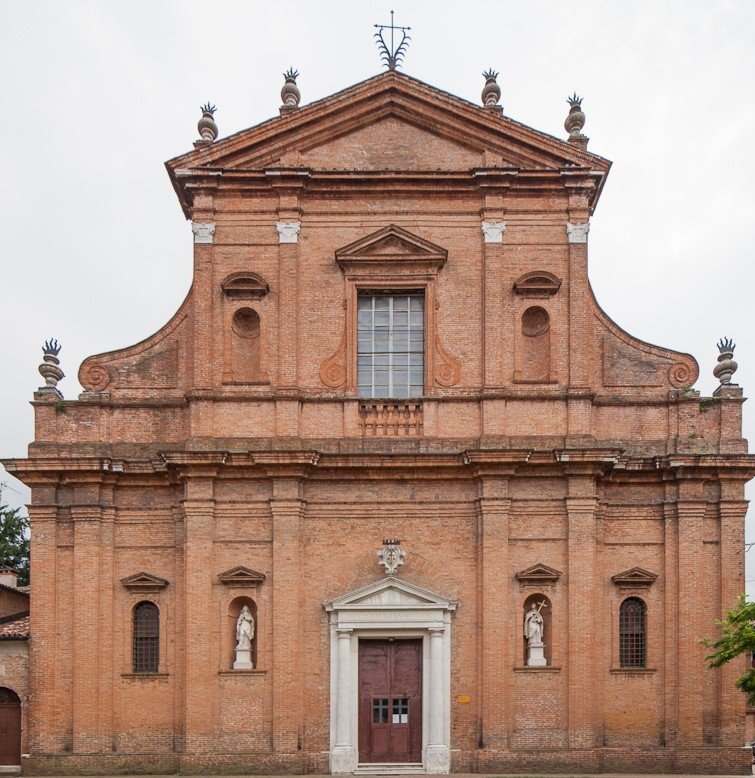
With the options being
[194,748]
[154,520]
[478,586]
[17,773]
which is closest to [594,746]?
[478,586]

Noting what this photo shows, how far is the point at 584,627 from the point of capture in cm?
2183

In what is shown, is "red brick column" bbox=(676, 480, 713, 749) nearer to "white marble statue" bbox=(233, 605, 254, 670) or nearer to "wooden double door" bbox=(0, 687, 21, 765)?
"white marble statue" bbox=(233, 605, 254, 670)

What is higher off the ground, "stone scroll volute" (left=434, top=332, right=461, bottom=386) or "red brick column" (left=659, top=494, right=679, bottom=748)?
"stone scroll volute" (left=434, top=332, right=461, bottom=386)

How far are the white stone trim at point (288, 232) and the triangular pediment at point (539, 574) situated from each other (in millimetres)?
7626

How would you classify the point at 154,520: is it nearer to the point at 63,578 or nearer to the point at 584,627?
the point at 63,578

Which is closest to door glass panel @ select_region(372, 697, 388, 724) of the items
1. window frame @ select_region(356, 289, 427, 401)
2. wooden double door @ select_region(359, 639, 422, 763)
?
wooden double door @ select_region(359, 639, 422, 763)

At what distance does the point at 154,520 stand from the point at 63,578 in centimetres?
198

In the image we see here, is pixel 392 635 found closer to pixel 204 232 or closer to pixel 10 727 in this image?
pixel 10 727

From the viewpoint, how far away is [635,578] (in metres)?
22.4

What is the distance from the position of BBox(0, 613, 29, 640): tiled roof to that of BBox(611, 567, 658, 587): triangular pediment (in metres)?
11.2

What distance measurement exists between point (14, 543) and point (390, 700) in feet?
98.9

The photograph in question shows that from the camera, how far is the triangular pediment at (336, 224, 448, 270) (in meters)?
23.0

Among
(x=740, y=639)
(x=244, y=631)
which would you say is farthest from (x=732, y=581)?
(x=244, y=631)

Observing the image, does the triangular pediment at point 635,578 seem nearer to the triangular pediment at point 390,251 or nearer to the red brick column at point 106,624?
the triangular pediment at point 390,251
